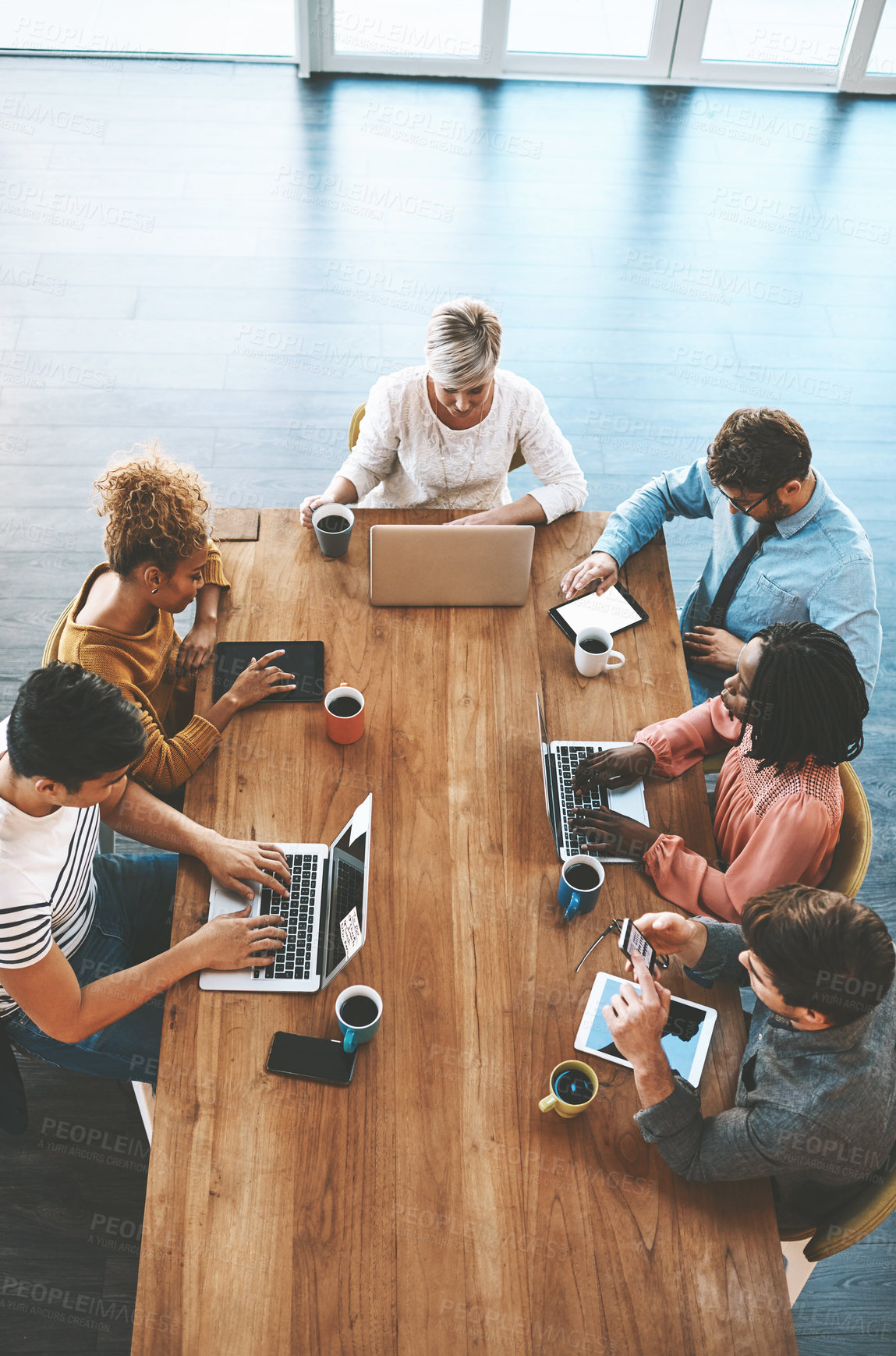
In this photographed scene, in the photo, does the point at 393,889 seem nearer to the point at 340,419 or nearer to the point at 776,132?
the point at 340,419

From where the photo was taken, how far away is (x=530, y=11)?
18.1ft

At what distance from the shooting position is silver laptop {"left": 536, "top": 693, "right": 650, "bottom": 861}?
200 centimetres

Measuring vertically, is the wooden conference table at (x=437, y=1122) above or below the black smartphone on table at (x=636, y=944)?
below

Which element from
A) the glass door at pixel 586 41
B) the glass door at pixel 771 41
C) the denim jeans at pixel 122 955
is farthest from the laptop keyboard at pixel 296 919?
the glass door at pixel 771 41

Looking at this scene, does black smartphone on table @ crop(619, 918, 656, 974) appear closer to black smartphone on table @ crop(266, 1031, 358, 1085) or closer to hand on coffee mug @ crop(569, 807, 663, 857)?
hand on coffee mug @ crop(569, 807, 663, 857)

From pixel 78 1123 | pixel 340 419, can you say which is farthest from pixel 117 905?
pixel 340 419

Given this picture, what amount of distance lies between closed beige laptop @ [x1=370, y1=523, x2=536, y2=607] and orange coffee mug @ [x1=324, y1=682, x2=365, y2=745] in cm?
34

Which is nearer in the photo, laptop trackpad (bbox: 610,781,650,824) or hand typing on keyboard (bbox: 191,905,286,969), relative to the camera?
hand typing on keyboard (bbox: 191,905,286,969)

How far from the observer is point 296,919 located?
1850mm

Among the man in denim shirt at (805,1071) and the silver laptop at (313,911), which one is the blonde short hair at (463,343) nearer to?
the silver laptop at (313,911)

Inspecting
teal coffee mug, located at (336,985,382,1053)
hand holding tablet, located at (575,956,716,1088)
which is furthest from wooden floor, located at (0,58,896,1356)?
teal coffee mug, located at (336,985,382,1053)

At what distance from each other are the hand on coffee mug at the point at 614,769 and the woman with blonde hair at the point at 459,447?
0.75 metres

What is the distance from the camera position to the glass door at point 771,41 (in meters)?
5.64

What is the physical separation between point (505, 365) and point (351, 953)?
10.4 feet
